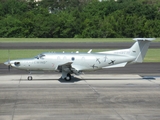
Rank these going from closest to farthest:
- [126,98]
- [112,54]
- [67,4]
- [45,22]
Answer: [126,98] < [112,54] < [45,22] < [67,4]

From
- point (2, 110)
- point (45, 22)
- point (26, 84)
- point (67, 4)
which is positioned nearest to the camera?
point (2, 110)

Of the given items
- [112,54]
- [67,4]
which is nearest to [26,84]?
[112,54]

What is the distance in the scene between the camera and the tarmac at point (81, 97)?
18.6 meters

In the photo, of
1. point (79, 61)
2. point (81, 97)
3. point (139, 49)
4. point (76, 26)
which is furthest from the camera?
point (76, 26)

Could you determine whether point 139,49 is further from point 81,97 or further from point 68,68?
point 81,97

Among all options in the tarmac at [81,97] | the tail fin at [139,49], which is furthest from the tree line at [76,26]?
the tail fin at [139,49]

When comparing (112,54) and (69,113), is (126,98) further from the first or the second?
(112,54)

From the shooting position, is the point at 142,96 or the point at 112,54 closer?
the point at 142,96

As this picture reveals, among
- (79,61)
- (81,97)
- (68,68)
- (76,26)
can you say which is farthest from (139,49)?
(76,26)

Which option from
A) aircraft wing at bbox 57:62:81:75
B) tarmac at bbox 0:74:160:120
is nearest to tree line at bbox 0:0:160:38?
tarmac at bbox 0:74:160:120

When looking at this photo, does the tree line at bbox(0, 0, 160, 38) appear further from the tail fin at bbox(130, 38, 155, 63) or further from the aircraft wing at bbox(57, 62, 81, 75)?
the aircraft wing at bbox(57, 62, 81, 75)

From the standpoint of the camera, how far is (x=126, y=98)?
22453 mm

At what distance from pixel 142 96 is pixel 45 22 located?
60.1 meters

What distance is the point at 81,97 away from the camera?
890 inches
